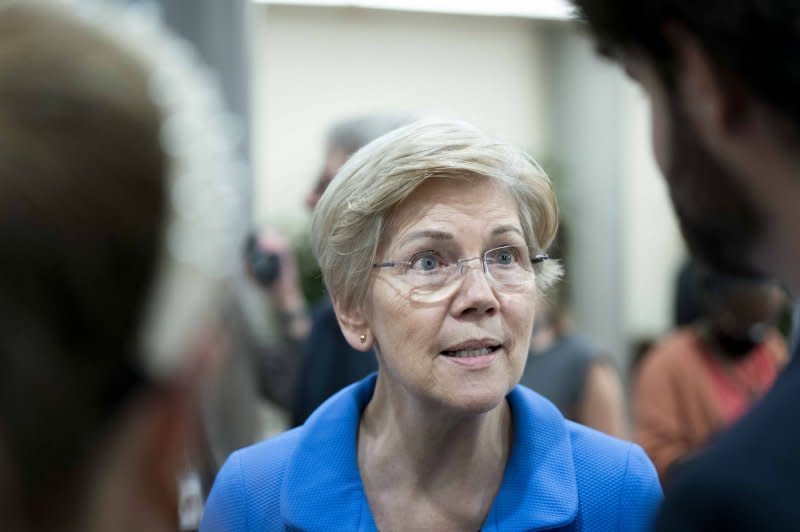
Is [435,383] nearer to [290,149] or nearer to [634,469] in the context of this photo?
[634,469]

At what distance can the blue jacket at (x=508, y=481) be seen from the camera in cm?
177

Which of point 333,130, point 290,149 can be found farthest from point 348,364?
point 290,149

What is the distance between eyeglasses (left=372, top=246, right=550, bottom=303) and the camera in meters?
1.86

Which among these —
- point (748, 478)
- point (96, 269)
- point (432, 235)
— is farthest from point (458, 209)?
point (96, 269)

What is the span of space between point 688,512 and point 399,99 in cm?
759

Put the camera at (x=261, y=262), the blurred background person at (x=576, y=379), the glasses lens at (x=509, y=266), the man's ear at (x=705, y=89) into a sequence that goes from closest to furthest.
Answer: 1. the man's ear at (x=705, y=89)
2. the glasses lens at (x=509, y=266)
3. the blurred background person at (x=576, y=379)
4. the camera at (x=261, y=262)

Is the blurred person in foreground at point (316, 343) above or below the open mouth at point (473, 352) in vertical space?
below

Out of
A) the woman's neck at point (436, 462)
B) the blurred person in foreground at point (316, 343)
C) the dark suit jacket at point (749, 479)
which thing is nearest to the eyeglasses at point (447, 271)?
the woman's neck at point (436, 462)

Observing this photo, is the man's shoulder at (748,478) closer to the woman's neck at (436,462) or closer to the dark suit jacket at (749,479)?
the dark suit jacket at (749,479)

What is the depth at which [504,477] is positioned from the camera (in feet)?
5.98

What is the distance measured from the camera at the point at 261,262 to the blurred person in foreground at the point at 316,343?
12mm

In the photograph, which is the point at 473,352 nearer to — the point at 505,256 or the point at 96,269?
the point at 505,256

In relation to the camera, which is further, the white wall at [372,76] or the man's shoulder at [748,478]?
the white wall at [372,76]

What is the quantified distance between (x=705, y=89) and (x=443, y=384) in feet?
3.07
